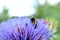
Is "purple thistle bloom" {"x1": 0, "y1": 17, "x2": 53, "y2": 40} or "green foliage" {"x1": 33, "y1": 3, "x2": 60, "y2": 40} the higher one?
"purple thistle bloom" {"x1": 0, "y1": 17, "x2": 53, "y2": 40}

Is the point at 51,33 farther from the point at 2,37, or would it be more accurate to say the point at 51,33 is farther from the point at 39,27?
the point at 2,37

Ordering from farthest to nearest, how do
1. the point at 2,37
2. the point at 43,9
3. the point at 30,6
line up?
1. the point at 30,6
2. the point at 43,9
3. the point at 2,37

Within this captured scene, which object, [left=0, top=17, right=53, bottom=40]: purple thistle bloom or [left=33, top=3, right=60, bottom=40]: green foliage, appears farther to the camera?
[left=33, top=3, right=60, bottom=40]: green foliage

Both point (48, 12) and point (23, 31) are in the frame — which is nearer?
point (23, 31)

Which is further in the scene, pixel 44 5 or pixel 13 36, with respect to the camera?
pixel 44 5

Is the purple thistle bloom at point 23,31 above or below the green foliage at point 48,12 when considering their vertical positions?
above

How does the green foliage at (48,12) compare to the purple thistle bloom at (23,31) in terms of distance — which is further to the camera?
the green foliage at (48,12)

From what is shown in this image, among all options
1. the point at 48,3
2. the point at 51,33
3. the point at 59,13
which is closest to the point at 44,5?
the point at 48,3

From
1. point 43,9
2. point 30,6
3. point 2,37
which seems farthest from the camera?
point 30,6
